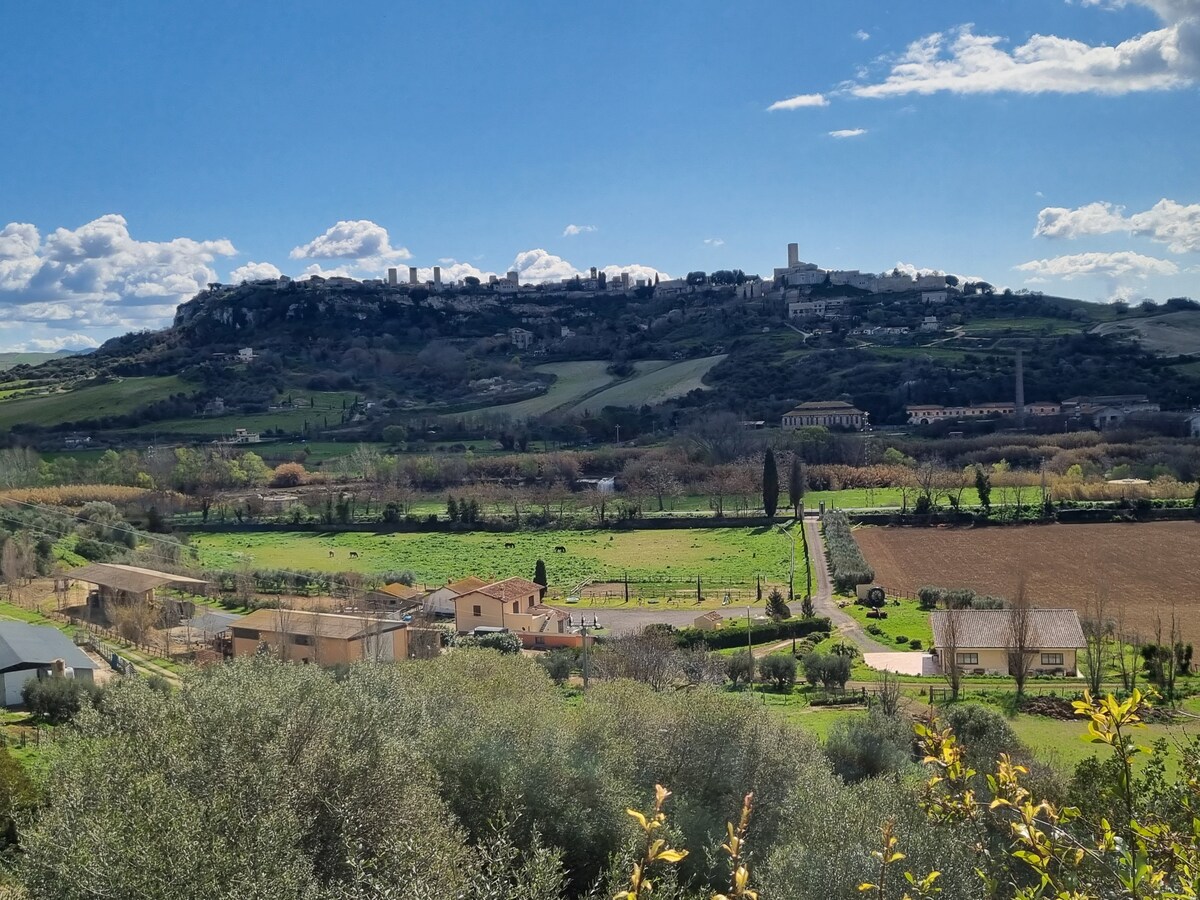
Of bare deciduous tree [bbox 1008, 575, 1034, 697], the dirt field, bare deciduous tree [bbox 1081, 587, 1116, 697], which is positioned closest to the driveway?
bare deciduous tree [bbox 1008, 575, 1034, 697]

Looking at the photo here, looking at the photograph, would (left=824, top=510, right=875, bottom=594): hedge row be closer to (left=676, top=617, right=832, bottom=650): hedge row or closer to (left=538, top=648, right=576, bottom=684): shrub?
(left=676, top=617, right=832, bottom=650): hedge row

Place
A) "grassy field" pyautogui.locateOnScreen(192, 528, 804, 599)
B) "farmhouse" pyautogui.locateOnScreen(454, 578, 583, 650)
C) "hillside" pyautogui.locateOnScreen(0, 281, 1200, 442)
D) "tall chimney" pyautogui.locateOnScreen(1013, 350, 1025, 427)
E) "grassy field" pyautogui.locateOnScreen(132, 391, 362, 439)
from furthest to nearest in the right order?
"hillside" pyautogui.locateOnScreen(0, 281, 1200, 442) → "grassy field" pyautogui.locateOnScreen(132, 391, 362, 439) → "tall chimney" pyautogui.locateOnScreen(1013, 350, 1025, 427) → "grassy field" pyautogui.locateOnScreen(192, 528, 804, 599) → "farmhouse" pyautogui.locateOnScreen(454, 578, 583, 650)

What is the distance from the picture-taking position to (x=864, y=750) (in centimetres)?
1788

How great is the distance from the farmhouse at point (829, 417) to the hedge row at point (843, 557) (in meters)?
34.4

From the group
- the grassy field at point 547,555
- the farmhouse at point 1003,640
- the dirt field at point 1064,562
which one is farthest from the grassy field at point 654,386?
the farmhouse at point 1003,640

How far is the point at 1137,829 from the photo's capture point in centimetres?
397

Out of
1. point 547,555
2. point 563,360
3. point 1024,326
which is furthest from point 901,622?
point 563,360

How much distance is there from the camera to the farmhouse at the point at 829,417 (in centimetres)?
9056

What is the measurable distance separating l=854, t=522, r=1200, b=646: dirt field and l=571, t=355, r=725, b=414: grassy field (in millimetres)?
55491

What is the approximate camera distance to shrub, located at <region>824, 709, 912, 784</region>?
17656 mm

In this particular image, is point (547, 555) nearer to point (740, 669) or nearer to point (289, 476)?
point (740, 669)

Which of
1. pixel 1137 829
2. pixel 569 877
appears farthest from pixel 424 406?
pixel 1137 829

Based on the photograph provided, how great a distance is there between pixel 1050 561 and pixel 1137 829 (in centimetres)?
4577

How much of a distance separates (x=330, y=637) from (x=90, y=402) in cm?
8618
